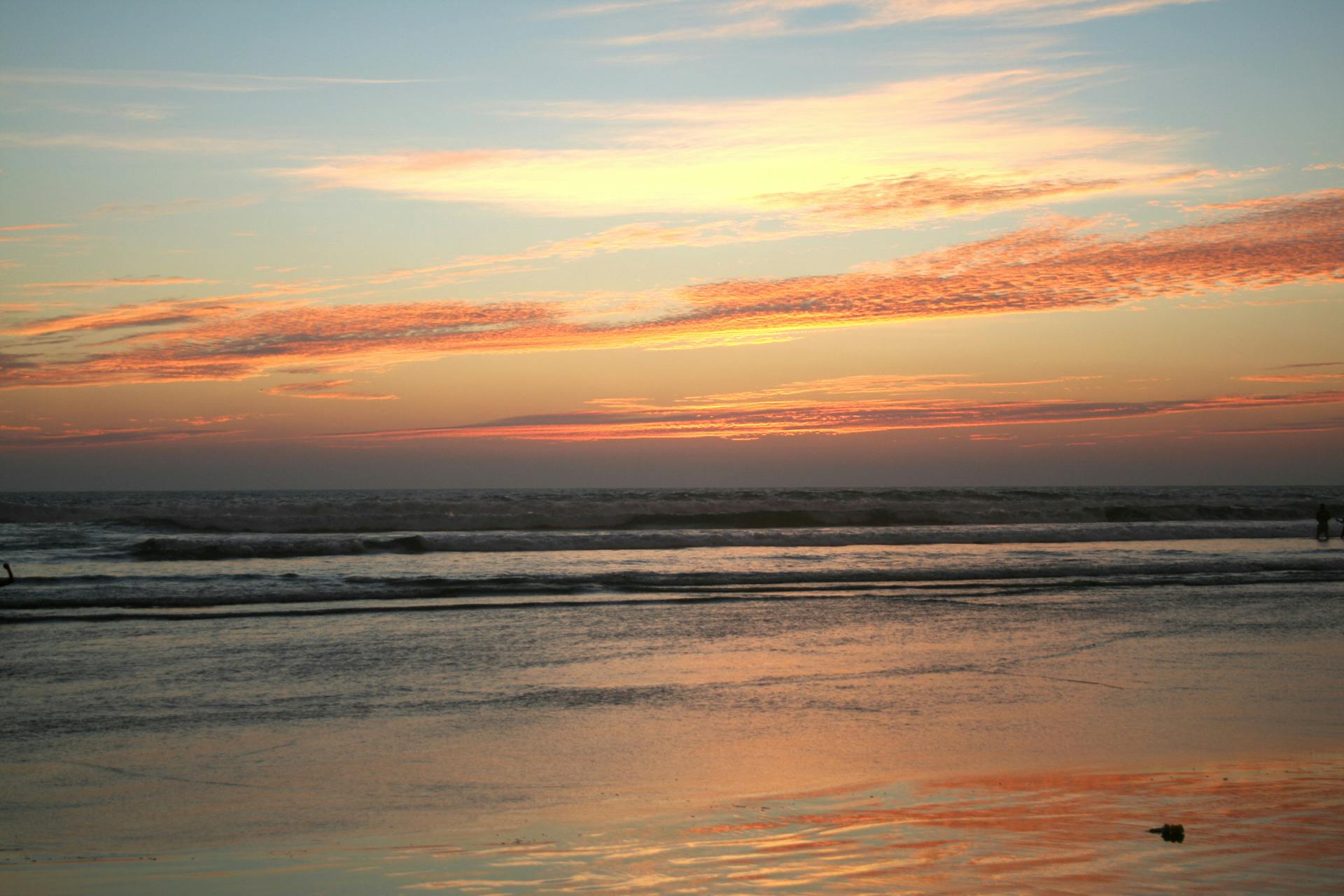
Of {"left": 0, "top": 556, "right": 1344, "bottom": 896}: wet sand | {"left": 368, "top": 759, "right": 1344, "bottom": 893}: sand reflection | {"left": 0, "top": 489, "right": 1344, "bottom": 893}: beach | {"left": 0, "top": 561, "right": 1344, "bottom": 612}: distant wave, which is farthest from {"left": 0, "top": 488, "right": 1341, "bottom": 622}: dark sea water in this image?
{"left": 368, "top": 759, "right": 1344, "bottom": 893}: sand reflection

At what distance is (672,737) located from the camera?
7.97m

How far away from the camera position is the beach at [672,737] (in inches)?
208

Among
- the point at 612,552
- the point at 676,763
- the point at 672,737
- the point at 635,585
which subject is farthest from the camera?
the point at 612,552

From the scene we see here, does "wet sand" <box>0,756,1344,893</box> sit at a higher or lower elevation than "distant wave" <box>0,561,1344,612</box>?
higher

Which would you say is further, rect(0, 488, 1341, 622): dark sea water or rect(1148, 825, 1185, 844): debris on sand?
rect(0, 488, 1341, 622): dark sea water

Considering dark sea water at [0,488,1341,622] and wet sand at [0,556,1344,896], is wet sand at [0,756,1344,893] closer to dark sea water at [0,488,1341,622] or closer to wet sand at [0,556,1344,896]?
wet sand at [0,556,1344,896]

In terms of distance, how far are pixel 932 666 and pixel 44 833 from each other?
327 inches

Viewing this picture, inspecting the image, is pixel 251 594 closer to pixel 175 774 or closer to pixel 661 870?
pixel 175 774

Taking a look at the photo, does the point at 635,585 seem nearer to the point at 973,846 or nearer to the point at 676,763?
the point at 676,763

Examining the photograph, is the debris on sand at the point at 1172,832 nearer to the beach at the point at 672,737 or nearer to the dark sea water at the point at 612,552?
the beach at the point at 672,737

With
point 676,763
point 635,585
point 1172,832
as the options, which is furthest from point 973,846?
point 635,585

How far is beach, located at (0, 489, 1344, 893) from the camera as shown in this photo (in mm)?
5277

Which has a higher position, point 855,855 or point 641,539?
point 855,855

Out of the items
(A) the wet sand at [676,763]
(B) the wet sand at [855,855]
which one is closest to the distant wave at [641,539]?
(A) the wet sand at [676,763]
